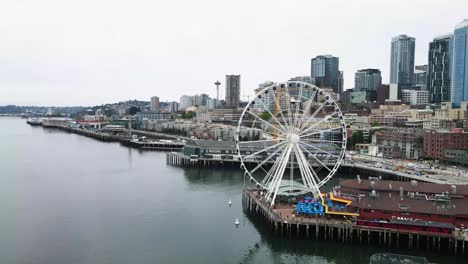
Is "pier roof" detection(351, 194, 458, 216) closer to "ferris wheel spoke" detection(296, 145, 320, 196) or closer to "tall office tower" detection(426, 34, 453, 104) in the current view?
"ferris wheel spoke" detection(296, 145, 320, 196)

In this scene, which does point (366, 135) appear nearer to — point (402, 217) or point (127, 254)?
point (402, 217)

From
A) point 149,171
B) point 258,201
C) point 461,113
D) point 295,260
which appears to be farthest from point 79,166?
point 461,113

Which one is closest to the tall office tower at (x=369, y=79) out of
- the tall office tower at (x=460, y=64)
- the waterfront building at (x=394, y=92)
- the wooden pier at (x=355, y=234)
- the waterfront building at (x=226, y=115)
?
the waterfront building at (x=394, y=92)

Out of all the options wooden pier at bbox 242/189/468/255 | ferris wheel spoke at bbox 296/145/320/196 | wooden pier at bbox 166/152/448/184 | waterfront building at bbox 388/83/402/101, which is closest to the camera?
wooden pier at bbox 242/189/468/255

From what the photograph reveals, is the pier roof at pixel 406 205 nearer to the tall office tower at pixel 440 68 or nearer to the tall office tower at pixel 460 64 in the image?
the tall office tower at pixel 460 64

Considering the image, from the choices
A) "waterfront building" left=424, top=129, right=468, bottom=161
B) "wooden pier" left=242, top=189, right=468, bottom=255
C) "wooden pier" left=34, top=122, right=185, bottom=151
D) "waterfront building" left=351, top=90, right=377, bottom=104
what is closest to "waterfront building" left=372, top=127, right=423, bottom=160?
"waterfront building" left=424, top=129, right=468, bottom=161

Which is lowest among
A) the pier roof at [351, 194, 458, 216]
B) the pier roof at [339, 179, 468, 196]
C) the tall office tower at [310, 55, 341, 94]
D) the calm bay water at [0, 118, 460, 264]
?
the calm bay water at [0, 118, 460, 264]
